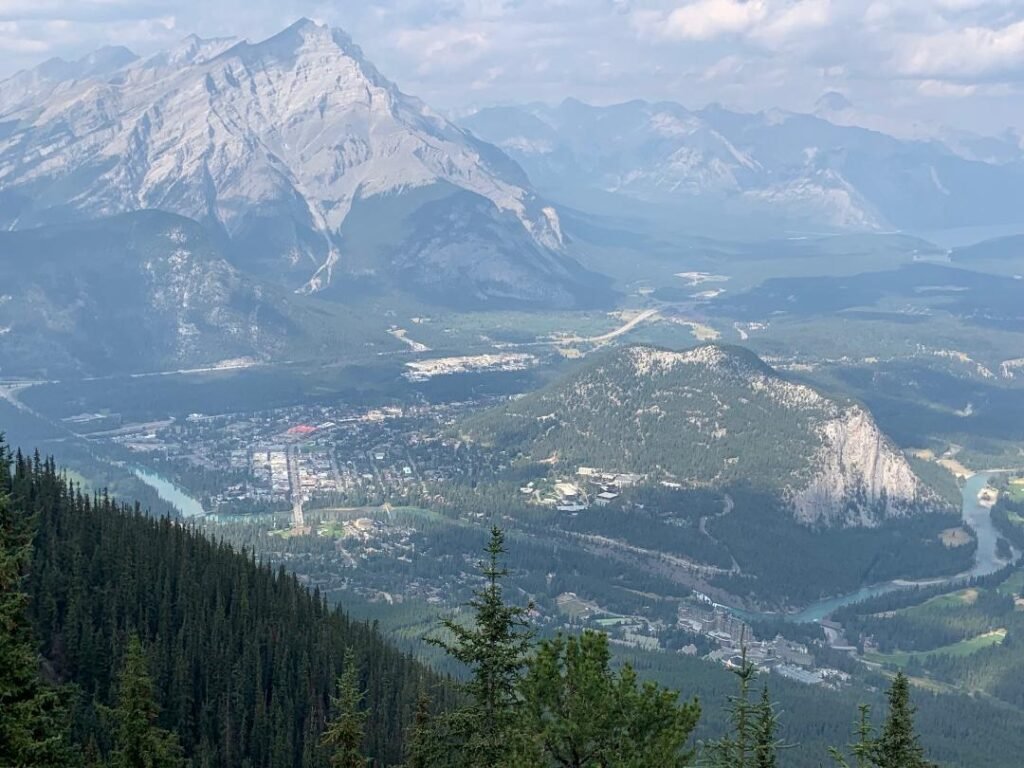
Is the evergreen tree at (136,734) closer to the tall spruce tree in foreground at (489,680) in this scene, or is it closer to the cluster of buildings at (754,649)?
the tall spruce tree in foreground at (489,680)

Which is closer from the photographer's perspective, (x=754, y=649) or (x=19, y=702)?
(x=19, y=702)

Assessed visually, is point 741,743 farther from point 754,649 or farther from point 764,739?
point 754,649

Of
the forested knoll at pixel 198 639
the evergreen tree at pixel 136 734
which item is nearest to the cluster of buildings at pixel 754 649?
the forested knoll at pixel 198 639

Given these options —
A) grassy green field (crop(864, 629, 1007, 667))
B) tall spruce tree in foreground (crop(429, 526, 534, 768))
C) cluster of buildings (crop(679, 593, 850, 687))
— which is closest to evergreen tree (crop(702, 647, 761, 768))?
tall spruce tree in foreground (crop(429, 526, 534, 768))

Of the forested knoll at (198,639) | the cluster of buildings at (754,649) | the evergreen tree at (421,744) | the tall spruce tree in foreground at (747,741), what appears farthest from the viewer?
the cluster of buildings at (754,649)

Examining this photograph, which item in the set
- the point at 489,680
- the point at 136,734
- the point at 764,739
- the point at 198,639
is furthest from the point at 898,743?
the point at 198,639

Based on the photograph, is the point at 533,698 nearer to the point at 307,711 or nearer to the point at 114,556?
the point at 307,711

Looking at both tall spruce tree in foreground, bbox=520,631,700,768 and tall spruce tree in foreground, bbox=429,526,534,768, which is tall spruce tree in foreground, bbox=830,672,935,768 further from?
tall spruce tree in foreground, bbox=429,526,534,768

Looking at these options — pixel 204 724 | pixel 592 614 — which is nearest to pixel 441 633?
pixel 592 614
